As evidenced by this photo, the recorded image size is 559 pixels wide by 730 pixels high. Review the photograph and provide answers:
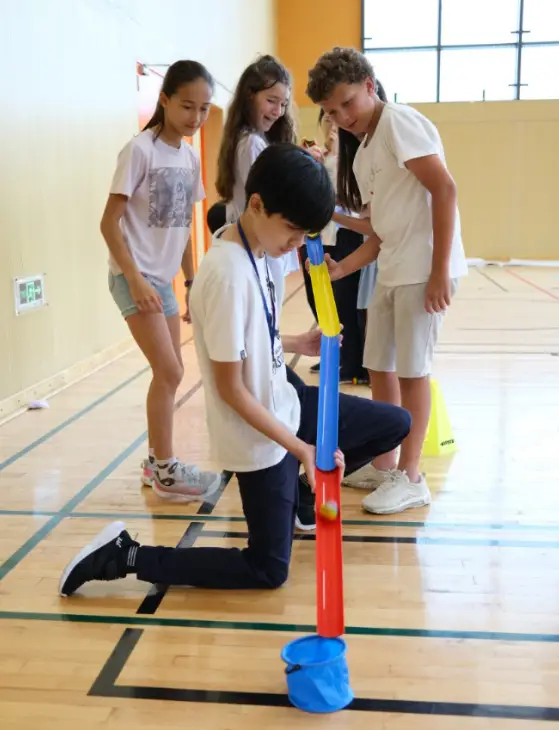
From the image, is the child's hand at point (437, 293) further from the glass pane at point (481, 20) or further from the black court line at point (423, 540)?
the glass pane at point (481, 20)

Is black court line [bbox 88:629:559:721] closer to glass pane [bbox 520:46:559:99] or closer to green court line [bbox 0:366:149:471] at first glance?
green court line [bbox 0:366:149:471]

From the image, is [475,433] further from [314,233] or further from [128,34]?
[128,34]

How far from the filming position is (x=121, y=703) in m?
1.37

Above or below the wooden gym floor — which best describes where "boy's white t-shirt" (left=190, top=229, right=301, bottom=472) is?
above

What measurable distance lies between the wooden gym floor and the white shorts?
1.41ft

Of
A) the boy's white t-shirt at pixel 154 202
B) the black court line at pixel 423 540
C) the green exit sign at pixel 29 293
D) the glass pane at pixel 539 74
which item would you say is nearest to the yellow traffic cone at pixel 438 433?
the black court line at pixel 423 540

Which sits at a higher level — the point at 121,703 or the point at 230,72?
the point at 230,72

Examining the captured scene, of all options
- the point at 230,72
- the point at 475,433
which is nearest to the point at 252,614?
the point at 475,433

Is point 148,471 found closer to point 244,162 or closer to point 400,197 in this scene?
point 244,162

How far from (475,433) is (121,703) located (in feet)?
6.34

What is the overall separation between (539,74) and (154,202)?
10.1 m

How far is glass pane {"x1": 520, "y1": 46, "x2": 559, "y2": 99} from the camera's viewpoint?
35.4 ft

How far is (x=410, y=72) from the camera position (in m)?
11.0

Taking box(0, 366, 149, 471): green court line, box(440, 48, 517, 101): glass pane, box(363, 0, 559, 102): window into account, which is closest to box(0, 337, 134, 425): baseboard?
box(0, 366, 149, 471): green court line
